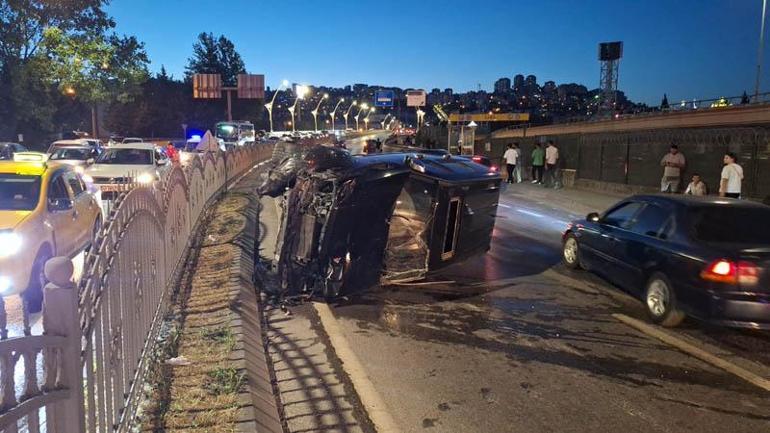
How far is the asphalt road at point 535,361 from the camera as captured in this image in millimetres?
4457

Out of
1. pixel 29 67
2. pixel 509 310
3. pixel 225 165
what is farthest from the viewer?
pixel 29 67

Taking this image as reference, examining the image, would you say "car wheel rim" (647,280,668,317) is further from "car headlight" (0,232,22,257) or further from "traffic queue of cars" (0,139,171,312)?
"car headlight" (0,232,22,257)

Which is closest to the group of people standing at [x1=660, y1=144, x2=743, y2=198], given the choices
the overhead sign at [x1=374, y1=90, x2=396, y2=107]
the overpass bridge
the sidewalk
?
the overpass bridge

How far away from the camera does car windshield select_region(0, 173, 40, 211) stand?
721cm

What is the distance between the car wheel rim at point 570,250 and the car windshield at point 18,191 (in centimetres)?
754

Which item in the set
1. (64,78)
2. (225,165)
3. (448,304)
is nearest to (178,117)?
(64,78)

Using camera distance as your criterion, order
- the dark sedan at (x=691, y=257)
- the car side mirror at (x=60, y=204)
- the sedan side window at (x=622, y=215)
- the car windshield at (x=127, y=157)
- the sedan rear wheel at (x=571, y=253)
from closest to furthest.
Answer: the dark sedan at (x=691, y=257), the car side mirror at (x=60, y=204), the sedan side window at (x=622, y=215), the sedan rear wheel at (x=571, y=253), the car windshield at (x=127, y=157)

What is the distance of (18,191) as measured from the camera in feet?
25.0

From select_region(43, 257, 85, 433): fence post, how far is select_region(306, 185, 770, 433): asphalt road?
2.47 metres

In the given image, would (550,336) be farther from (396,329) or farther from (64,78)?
(64,78)

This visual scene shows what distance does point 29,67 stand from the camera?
104ft

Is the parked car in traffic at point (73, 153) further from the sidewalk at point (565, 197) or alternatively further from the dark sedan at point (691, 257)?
the dark sedan at point (691, 257)

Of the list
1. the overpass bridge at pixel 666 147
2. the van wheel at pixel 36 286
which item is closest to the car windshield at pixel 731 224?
the van wheel at pixel 36 286

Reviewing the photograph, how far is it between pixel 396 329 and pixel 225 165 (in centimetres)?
1345
